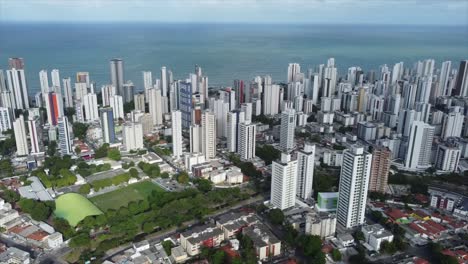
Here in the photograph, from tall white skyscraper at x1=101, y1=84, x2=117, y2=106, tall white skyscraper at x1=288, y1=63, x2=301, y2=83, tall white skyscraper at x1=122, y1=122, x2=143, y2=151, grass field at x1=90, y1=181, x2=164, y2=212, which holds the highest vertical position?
tall white skyscraper at x1=288, y1=63, x2=301, y2=83

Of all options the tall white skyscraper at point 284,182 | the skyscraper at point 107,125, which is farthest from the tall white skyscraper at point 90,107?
the tall white skyscraper at point 284,182

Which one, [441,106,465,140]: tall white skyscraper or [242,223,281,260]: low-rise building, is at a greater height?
[441,106,465,140]: tall white skyscraper

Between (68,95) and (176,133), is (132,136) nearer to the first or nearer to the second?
(176,133)

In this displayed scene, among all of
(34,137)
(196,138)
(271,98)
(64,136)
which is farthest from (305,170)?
(34,137)

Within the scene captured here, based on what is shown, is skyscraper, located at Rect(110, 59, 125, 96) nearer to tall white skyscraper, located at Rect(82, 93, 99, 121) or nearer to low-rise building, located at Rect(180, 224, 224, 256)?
tall white skyscraper, located at Rect(82, 93, 99, 121)

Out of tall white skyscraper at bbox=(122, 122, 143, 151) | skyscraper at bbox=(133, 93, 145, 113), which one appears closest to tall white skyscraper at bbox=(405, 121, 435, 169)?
tall white skyscraper at bbox=(122, 122, 143, 151)

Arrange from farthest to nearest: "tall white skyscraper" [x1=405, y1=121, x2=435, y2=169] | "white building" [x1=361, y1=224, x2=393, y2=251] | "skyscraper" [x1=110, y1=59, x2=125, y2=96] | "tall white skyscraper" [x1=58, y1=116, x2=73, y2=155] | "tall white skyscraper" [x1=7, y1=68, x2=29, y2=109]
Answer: "skyscraper" [x1=110, y1=59, x2=125, y2=96]
"tall white skyscraper" [x1=7, y1=68, x2=29, y2=109]
"tall white skyscraper" [x1=58, y1=116, x2=73, y2=155]
"tall white skyscraper" [x1=405, y1=121, x2=435, y2=169]
"white building" [x1=361, y1=224, x2=393, y2=251]

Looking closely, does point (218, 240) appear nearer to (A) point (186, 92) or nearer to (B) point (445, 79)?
(A) point (186, 92)

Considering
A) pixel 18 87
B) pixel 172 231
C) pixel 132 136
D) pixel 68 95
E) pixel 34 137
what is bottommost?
pixel 172 231
